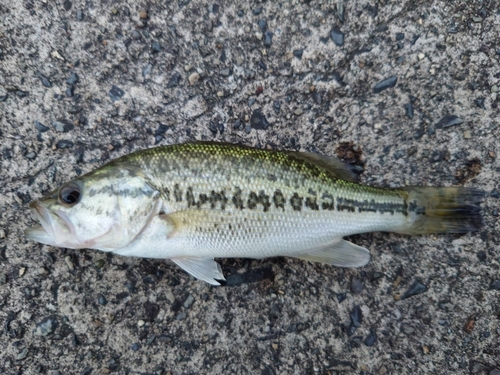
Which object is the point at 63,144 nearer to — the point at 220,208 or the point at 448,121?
the point at 220,208

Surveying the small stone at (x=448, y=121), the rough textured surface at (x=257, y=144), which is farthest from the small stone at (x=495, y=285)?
the small stone at (x=448, y=121)

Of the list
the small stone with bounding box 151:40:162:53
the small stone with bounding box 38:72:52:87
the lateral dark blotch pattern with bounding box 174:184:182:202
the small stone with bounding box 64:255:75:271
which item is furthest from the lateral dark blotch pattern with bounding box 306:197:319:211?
the small stone with bounding box 38:72:52:87

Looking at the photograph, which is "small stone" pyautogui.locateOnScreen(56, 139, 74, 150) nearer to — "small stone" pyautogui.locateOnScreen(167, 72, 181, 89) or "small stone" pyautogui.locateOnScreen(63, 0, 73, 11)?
"small stone" pyautogui.locateOnScreen(167, 72, 181, 89)

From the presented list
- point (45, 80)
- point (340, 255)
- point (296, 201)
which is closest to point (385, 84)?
point (296, 201)

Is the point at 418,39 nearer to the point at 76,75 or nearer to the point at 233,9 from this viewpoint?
the point at 233,9

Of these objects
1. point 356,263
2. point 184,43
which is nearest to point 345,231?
point 356,263

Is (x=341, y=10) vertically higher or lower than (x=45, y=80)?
higher

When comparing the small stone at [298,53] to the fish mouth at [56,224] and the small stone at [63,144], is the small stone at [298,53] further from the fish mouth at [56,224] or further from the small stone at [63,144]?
the fish mouth at [56,224]
